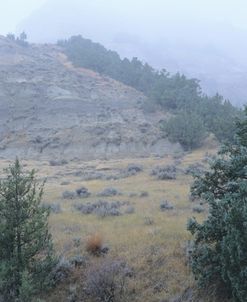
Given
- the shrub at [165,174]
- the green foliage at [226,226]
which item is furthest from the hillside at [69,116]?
the green foliage at [226,226]

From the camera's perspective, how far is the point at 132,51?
195500mm

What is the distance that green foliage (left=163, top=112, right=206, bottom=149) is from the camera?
52.6 meters

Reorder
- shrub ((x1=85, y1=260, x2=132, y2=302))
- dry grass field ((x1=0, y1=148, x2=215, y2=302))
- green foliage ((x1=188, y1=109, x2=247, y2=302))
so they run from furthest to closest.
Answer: dry grass field ((x1=0, y1=148, x2=215, y2=302)) < shrub ((x1=85, y1=260, x2=132, y2=302)) < green foliage ((x1=188, y1=109, x2=247, y2=302))

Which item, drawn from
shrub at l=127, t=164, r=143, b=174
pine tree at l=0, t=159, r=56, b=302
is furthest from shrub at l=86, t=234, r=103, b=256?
shrub at l=127, t=164, r=143, b=174

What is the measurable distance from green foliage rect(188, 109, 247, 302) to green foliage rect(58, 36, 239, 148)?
25.5m

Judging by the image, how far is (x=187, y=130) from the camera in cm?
5281

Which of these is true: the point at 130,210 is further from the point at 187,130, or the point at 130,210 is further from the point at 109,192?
the point at 187,130

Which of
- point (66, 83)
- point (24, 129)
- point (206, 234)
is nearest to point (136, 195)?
point (206, 234)

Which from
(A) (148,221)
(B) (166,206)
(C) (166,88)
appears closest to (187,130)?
(C) (166,88)

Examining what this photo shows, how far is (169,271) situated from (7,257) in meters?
4.77

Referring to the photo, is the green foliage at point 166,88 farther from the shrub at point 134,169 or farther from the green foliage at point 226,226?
the green foliage at point 226,226

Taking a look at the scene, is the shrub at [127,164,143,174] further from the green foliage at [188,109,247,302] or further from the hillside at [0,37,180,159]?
the green foliage at [188,109,247,302]

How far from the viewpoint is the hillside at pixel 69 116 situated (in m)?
56.5

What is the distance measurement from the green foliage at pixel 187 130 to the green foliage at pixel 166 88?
165 millimetres
